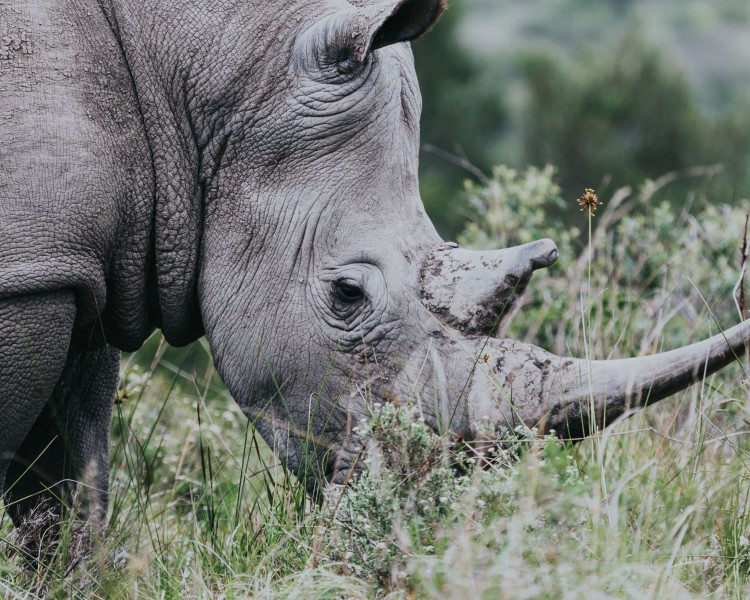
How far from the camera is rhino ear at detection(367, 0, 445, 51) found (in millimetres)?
4695

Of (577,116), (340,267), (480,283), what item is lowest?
(340,267)

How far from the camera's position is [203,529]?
533cm

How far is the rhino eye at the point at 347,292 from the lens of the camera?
475 centimetres

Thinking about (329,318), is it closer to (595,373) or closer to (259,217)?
(259,217)

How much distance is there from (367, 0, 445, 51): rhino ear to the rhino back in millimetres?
985

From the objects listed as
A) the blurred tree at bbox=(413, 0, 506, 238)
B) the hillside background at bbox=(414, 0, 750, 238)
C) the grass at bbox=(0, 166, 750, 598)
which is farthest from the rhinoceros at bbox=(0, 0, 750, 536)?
the blurred tree at bbox=(413, 0, 506, 238)

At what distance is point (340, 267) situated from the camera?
15.7 feet

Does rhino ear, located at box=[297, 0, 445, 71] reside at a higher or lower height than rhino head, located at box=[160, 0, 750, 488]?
higher

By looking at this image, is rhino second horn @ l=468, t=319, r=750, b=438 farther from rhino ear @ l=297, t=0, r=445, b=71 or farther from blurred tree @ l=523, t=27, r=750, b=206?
blurred tree @ l=523, t=27, r=750, b=206

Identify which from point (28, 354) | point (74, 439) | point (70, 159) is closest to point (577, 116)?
point (74, 439)

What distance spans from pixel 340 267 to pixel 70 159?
1.07 meters

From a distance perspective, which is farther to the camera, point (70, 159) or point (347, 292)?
point (347, 292)

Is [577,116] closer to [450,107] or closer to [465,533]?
[450,107]

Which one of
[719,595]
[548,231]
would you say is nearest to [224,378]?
[719,595]
